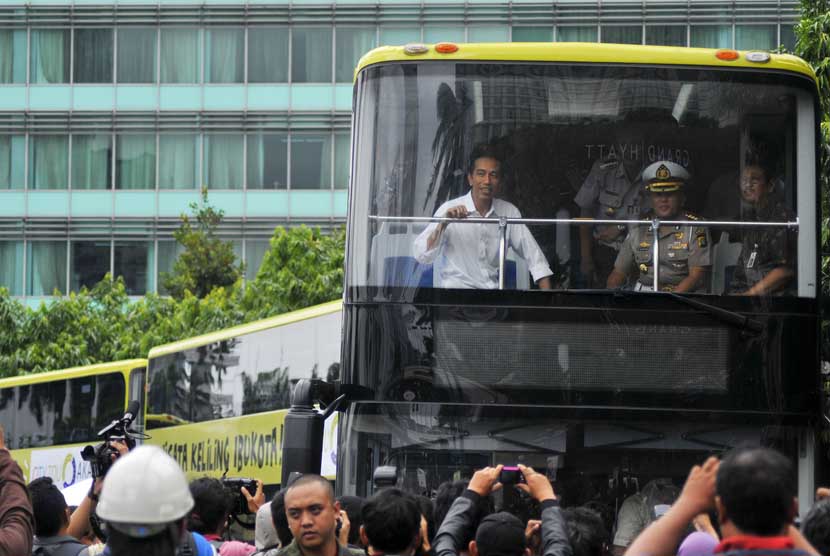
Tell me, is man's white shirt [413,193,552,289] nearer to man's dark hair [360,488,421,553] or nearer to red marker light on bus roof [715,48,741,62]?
red marker light on bus roof [715,48,741,62]

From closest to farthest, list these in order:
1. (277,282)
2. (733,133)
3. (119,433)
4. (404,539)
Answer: (404,539) < (733,133) < (119,433) < (277,282)

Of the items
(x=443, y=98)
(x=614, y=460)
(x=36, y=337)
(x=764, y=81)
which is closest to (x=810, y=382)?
(x=614, y=460)

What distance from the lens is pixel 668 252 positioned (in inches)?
352

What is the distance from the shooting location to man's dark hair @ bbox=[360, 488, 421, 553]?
538cm

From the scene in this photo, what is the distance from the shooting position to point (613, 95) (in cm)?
928

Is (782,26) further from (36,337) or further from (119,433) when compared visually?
(119,433)

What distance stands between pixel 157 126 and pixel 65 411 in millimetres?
24820

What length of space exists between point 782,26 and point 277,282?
19.4 meters

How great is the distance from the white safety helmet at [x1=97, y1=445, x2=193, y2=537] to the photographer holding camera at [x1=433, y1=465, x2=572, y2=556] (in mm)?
1718

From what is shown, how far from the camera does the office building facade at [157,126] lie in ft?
157

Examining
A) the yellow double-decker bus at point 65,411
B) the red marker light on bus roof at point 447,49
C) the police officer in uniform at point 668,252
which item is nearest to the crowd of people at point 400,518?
the police officer in uniform at point 668,252

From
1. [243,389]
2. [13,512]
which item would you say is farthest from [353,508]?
[243,389]

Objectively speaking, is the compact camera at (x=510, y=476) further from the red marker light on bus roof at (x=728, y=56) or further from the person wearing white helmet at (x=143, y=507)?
the red marker light on bus roof at (x=728, y=56)

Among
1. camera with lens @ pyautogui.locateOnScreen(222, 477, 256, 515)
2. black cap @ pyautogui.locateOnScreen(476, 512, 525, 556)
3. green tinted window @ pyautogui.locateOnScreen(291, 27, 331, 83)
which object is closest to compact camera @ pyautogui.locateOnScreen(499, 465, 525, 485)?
black cap @ pyautogui.locateOnScreen(476, 512, 525, 556)
